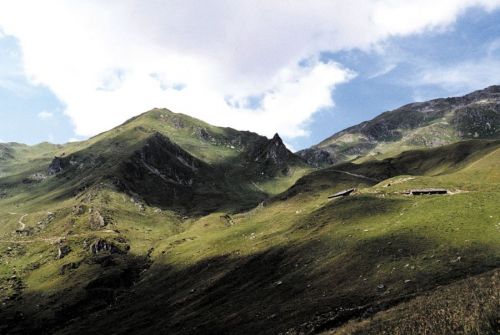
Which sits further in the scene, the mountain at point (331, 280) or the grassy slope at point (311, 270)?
the grassy slope at point (311, 270)

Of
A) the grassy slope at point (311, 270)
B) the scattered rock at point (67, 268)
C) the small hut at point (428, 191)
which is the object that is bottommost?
the grassy slope at point (311, 270)

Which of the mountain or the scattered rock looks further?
the scattered rock

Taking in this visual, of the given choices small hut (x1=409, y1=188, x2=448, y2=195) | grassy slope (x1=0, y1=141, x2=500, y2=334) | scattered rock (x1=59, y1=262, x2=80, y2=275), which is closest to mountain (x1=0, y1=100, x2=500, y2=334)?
grassy slope (x1=0, y1=141, x2=500, y2=334)

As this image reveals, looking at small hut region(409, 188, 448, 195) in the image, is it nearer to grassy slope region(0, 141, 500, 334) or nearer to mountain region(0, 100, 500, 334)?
mountain region(0, 100, 500, 334)

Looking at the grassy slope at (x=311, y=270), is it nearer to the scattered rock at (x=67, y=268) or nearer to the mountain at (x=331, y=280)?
the mountain at (x=331, y=280)

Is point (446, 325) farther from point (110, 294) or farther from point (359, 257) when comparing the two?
point (110, 294)

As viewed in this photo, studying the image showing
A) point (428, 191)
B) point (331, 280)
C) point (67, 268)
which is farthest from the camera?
point (67, 268)

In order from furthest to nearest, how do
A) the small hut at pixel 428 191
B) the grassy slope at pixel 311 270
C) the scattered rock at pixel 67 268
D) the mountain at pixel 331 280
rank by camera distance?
the scattered rock at pixel 67 268 → the small hut at pixel 428 191 → the grassy slope at pixel 311 270 → the mountain at pixel 331 280

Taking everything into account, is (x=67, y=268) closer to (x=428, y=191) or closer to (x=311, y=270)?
(x=311, y=270)

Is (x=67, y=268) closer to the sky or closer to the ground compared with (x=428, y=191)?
closer to the sky

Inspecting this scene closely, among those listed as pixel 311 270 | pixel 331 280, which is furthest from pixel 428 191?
pixel 331 280

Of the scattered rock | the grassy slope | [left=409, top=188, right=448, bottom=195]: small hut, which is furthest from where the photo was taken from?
the scattered rock

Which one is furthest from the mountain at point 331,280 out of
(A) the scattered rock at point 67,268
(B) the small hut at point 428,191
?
A: (A) the scattered rock at point 67,268

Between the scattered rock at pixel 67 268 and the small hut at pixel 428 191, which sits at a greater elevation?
the scattered rock at pixel 67 268
